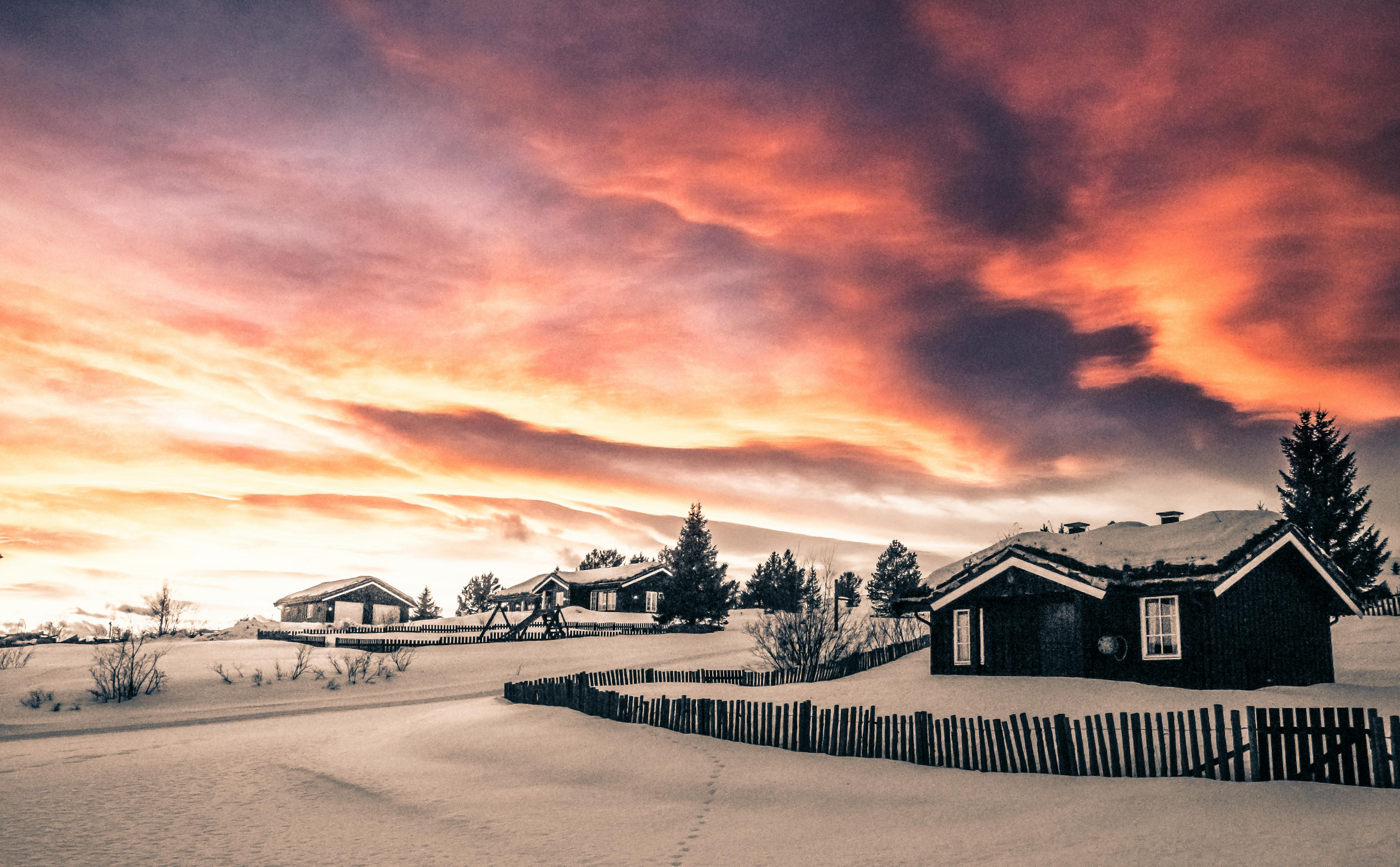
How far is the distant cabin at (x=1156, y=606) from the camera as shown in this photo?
23297 millimetres

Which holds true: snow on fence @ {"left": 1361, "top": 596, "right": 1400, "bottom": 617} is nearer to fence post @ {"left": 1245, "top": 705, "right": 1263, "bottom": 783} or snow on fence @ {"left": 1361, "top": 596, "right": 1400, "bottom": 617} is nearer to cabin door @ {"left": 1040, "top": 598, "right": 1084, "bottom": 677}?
cabin door @ {"left": 1040, "top": 598, "right": 1084, "bottom": 677}

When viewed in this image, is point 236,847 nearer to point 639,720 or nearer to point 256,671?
point 639,720

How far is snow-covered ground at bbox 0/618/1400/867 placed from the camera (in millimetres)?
9852

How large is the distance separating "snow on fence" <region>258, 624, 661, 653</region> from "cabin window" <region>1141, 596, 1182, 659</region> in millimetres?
33312

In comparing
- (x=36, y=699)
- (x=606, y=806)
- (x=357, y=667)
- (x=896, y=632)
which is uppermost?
(x=896, y=632)

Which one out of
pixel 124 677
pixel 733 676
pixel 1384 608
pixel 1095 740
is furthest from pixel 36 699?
pixel 1384 608

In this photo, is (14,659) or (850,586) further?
(850,586)

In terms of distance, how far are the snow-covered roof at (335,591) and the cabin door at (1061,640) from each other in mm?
64663

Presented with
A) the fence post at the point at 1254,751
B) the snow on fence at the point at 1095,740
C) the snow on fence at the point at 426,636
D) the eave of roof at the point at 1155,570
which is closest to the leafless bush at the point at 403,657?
the snow on fence at the point at 426,636

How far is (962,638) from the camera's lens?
90.1ft

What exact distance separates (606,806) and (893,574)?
83250mm

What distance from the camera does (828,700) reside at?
74.4 feet

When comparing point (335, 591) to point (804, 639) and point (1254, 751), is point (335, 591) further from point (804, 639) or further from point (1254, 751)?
point (1254, 751)

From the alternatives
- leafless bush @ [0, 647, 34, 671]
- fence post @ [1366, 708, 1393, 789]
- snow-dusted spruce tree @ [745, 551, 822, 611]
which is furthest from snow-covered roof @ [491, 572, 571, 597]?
fence post @ [1366, 708, 1393, 789]
